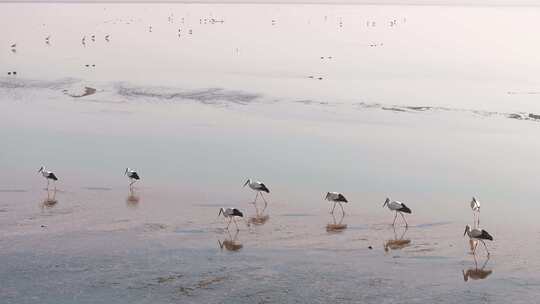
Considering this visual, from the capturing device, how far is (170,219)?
60.3ft

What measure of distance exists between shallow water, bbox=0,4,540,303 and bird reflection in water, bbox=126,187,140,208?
0.16m

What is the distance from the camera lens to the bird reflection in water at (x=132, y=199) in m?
19.6

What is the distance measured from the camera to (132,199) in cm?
2003

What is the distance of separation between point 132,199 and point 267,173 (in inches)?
173

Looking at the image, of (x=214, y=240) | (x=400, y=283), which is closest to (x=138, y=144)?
(x=214, y=240)

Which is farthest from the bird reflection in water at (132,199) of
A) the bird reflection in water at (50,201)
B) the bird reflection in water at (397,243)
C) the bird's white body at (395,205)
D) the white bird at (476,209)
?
the white bird at (476,209)

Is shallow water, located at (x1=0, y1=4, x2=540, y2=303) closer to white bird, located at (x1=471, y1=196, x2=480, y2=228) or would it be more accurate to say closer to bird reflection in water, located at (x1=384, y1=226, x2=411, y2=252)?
bird reflection in water, located at (x1=384, y1=226, x2=411, y2=252)

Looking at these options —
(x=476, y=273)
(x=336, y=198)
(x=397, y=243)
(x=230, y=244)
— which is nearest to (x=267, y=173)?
(x=336, y=198)

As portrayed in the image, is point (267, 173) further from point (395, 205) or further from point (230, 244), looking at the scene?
point (230, 244)

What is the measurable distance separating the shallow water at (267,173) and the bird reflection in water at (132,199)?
162mm

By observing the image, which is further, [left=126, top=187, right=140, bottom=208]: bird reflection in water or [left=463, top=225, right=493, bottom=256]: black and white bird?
[left=126, top=187, right=140, bottom=208]: bird reflection in water

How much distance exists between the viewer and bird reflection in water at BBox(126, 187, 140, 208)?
64.3ft

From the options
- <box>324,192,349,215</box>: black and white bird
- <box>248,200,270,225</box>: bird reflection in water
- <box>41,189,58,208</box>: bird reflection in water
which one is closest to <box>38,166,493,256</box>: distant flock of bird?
<box>324,192,349,215</box>: black and white bird

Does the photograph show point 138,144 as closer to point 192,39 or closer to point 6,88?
point 6,88
